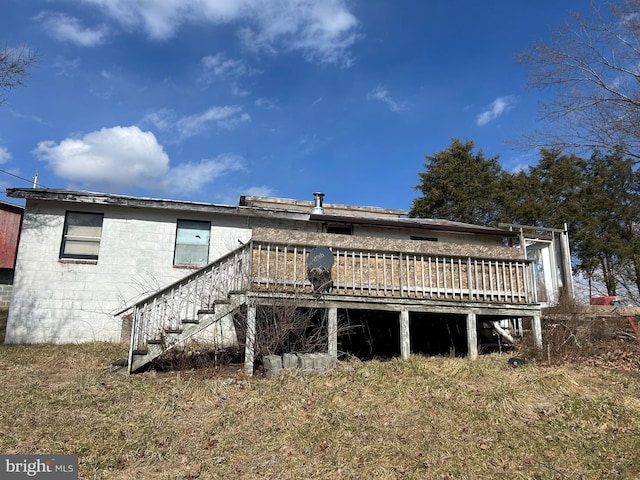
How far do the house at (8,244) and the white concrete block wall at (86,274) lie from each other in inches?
361

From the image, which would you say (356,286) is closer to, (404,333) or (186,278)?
(404,333)

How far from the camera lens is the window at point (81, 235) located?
476 inches

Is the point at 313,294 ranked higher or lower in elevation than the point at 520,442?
higher

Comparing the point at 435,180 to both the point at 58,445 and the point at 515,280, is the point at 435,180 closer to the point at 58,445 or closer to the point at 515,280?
the point at 515,280

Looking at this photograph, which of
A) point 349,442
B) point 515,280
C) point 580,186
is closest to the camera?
point 349,442

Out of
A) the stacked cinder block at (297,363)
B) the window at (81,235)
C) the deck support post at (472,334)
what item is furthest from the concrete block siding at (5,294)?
the deck support post at (472,334)

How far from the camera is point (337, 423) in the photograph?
5922 mm

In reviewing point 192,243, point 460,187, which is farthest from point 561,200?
point 192,243

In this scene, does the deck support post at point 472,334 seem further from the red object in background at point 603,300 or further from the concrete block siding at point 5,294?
the concrete block siding at point 5,294

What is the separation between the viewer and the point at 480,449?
5320 millimetres

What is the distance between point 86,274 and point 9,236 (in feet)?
41.4

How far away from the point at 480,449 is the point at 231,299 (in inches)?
202

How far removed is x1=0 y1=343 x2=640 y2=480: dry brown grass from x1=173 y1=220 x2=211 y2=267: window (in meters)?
4.84

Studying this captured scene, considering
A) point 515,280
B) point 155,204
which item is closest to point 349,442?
point 515,280
